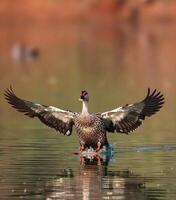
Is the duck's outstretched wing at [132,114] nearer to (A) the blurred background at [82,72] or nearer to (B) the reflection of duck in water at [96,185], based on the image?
(A) the blurred background at [82,72]

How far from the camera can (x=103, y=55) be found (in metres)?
47.9

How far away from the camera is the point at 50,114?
736 inches

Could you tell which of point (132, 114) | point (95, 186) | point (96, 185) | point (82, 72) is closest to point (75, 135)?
point (132, 114)

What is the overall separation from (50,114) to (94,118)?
1.04 metres

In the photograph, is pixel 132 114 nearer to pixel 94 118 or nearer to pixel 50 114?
pixel 94 118

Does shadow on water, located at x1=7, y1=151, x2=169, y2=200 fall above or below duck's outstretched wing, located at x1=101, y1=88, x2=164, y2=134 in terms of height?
below

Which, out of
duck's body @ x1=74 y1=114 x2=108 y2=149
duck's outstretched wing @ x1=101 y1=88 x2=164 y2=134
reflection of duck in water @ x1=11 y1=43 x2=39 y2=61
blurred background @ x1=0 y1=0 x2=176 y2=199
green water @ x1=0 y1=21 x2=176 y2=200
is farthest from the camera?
reflection of duck in water @ x1=11 y1=43 x2=39 y2=61

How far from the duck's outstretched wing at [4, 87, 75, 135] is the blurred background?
0.34 metres

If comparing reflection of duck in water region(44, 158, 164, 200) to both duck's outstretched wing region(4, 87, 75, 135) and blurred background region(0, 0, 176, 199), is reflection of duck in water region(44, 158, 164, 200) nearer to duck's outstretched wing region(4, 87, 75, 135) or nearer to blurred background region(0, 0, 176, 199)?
blurred background region(0, 0, 176, 199)

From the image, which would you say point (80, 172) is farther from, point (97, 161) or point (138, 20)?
point (138, 20)

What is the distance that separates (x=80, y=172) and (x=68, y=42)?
1654 inches

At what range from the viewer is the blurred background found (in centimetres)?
1648

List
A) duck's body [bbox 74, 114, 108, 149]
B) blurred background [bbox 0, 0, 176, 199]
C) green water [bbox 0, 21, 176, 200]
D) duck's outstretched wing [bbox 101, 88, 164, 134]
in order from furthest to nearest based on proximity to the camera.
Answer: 1. duck's outstretched wing [bbox 101, 88, 164, 134]
2. duck's body [bbox 74, 114, 108, 149]
3. blurred background [bbox 0, 0, 176, 199]
4. green water [bbox 0, 21, 176, 200]

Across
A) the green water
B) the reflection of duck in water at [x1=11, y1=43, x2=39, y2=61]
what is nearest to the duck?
the green water
